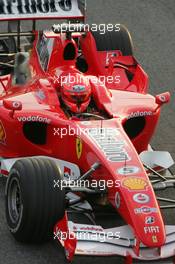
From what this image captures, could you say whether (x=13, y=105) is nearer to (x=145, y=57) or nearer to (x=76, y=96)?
(x=76, y=96)

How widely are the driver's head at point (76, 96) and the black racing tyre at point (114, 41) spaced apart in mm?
2016

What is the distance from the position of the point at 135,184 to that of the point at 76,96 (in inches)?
64.7

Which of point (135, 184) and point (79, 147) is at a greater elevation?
point (135, 184)

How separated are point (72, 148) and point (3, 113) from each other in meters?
0.94

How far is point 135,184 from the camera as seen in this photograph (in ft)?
25.8

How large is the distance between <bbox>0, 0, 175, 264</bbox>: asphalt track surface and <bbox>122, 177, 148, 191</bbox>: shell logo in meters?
0.71

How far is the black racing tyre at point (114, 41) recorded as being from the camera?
36.7 feet

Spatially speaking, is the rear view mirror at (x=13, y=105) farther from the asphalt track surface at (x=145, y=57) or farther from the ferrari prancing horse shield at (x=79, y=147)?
the asphalt track surface at (x=145, y=57)

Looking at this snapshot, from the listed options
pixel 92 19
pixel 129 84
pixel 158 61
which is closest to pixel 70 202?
pixel 129 84

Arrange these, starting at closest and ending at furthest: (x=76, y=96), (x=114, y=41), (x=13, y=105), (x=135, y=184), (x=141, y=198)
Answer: (x=141, y=198) → (x=135, y=184) → (x=13, y=105) → (x=76, y=96) → (x=114, y=41)

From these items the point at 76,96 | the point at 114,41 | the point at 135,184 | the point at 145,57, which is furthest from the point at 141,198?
the point at 145,57

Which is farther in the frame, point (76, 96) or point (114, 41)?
point (114, 41)

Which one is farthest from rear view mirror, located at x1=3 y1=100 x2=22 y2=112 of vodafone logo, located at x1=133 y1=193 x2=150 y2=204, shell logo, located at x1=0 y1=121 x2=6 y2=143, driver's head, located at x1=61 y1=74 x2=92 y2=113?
vodafone logo, located at x1=133 y1=193 x2=150 y2=204

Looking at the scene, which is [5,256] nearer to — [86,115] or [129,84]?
[86,115]
